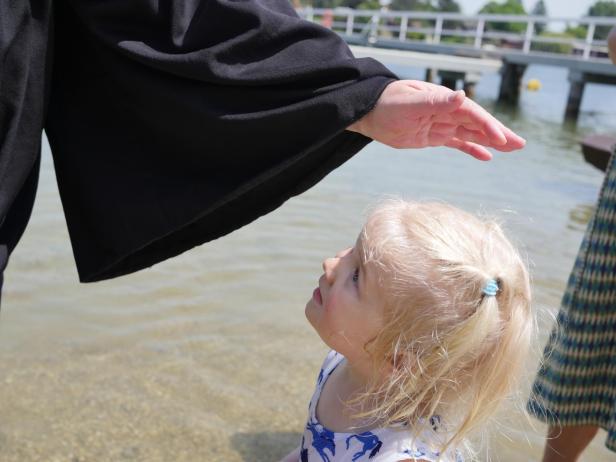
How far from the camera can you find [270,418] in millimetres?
2973

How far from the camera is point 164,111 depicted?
152 centimetres

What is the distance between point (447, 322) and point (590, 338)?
3.22 ft

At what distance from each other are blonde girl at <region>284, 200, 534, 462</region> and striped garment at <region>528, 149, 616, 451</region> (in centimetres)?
77

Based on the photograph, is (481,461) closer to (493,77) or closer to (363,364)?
(363,364)

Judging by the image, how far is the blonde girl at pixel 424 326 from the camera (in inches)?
60.6

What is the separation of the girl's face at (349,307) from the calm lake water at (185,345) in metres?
0.44

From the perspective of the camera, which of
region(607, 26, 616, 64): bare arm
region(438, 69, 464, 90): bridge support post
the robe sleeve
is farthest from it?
region(438, 69, 464, 90): bridge support post

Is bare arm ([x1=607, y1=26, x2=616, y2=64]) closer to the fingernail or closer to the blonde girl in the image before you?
the blonde girl

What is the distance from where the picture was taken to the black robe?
55.9 inches

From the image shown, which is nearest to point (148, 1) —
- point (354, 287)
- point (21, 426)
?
point (354, 287)

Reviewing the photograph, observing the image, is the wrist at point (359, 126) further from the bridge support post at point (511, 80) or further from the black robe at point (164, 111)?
the bridge support post at point (511, 80)

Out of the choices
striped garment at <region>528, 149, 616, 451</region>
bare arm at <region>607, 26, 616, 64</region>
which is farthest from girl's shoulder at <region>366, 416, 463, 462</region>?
bare arm at <region>607, 26, 616, 64</region>

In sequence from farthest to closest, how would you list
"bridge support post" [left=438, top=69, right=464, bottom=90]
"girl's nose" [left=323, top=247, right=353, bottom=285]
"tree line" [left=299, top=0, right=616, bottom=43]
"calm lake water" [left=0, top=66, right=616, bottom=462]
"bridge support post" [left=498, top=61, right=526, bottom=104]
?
"tree line" [left=299, top=0, right=616, bottom=43] → "bridge support post" [left=498, top=61, right=526, bottom=104] → "bridge support post" [left=438, top=69, right=464, bottom=90] → "calm lake water" [left=0, top=66, right=616, bottom=462] → "girl's nose" [left=323, top=247, right=353, bottom=285]

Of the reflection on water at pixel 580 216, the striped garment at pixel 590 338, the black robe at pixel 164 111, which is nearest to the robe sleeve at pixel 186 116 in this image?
the black robe at pixel 164 111
